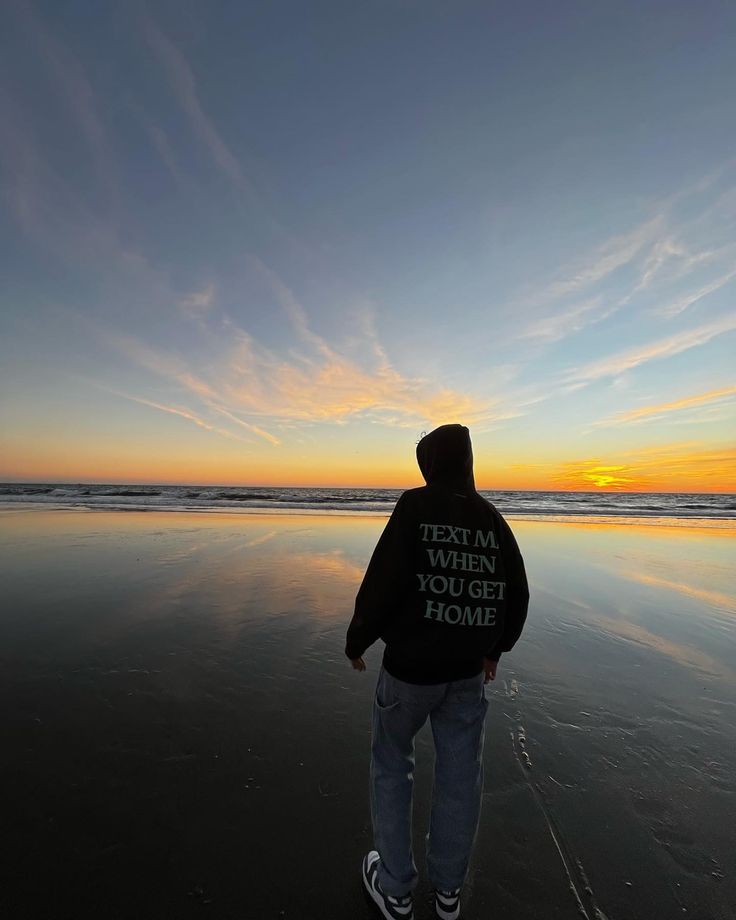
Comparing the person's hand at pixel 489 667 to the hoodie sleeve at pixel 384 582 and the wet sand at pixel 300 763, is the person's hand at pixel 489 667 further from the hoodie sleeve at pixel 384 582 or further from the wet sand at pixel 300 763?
the wet sand at pixel 300 763

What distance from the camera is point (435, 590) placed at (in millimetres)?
2158

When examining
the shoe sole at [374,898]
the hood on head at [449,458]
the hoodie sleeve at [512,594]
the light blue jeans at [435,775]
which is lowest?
the shoe sole at [374,898]

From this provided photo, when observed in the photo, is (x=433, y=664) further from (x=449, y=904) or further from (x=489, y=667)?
(x=449, y=904)

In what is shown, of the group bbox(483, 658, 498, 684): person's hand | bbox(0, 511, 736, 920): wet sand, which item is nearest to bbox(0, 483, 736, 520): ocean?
bbox(0, 511, 736, 920): wet sand

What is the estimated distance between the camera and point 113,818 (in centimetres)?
260

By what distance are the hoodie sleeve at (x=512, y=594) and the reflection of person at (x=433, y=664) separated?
0.09 feet

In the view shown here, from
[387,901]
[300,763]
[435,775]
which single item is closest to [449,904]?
[387,901]

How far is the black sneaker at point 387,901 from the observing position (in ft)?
6.81

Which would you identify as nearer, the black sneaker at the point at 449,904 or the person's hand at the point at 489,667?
the black sneaker at the point at 449,904

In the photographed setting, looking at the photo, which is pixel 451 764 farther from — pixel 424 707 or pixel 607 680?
pixel 607 680

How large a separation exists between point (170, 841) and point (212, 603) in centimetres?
456

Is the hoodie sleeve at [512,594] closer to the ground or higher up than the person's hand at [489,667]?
higher up

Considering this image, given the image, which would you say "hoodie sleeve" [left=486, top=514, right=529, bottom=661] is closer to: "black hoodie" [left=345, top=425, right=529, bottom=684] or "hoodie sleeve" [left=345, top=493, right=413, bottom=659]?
"black hoodie" [left=345, top=425, right=529, bottom=684]

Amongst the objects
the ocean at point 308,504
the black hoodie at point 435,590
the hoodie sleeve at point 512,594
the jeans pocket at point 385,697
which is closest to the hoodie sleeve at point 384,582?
the black hoodie at point 435,590
